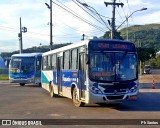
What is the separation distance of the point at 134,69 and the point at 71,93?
11.1 ft

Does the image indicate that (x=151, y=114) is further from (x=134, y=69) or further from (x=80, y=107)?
(x=80, y=107)

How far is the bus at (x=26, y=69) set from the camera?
32.6 metres

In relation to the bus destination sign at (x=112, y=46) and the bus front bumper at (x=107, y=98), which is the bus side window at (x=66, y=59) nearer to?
the bus destination sign at (x=112, y=46)

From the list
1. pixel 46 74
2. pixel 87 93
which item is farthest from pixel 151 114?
pixel 46 74

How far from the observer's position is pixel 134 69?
14.9m

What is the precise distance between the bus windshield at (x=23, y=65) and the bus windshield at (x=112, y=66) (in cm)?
1895

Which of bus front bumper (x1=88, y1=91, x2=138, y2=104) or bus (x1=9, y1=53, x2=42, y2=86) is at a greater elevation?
bus (x1=9, y1=53, x2=42, y2=86)

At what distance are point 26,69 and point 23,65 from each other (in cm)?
56

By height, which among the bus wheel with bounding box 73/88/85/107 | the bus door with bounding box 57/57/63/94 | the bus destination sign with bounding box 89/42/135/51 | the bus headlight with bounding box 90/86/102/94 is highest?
the bus destination sign with bounding box 89/42/135/51

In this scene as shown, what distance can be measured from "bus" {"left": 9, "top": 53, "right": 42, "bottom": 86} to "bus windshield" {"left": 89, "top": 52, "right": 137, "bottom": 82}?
60.4ft

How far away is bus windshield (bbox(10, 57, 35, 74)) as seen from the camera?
1293 inches

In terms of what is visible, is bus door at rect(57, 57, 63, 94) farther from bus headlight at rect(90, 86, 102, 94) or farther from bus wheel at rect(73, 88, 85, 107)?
bus headlight at rect(90, 86, 102, 94)

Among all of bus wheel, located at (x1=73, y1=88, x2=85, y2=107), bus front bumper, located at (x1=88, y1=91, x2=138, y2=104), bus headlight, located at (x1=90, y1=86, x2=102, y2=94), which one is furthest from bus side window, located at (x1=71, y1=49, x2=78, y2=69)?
bus front bumper, located at (x1=88, y1=91, x2=138, y2=104)

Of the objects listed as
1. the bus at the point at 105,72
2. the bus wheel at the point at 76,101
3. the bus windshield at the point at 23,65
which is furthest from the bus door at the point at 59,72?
the bus windshield at the point at 23,65
